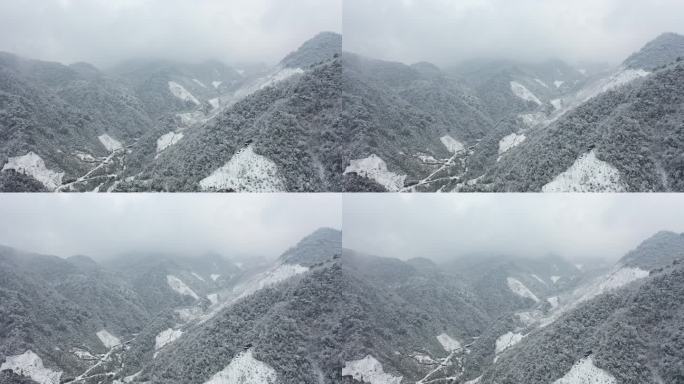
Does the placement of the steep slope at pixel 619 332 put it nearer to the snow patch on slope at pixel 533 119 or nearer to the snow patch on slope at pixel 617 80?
the snow patch on slope at pixel 617 80

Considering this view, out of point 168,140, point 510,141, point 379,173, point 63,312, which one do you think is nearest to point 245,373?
point 63,312

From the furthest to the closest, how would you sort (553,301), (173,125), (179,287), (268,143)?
(179,287), (553,301), (173,125), (268,143)

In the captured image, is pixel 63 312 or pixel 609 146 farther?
pixel 63 312

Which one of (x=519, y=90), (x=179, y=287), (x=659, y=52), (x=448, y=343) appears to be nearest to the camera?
(x=659, y=52)

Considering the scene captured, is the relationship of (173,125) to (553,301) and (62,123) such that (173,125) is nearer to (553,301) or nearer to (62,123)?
(62,123)

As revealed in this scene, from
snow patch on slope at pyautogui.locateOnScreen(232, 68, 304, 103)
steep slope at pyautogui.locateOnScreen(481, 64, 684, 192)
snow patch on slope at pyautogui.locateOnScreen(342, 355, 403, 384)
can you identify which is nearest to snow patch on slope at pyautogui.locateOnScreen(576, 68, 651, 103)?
steep slope at pyautogui.locateOnScreen(481, 64, 684, 192)

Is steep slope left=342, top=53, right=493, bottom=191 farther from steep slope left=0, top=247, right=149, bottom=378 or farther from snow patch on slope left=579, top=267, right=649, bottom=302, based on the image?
steep slope left=0, top=247, right=149, bottom=378
